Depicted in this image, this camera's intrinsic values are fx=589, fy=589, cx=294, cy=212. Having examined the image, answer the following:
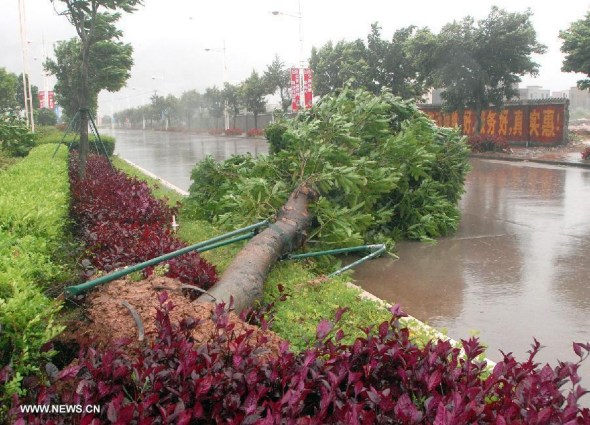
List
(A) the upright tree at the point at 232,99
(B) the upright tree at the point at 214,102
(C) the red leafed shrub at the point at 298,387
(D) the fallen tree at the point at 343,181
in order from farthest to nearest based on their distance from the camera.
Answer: (B) the upright tree at the point at 214,102 → (A) the upright tree at the point at 232,99 → (D) the fallen tree at the point at 343,181 → (C) the red leafed shrub at the point at 298,387

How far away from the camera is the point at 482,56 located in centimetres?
2328

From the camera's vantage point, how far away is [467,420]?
76.8 inches

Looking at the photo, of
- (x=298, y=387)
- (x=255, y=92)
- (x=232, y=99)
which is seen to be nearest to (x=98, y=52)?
(x=298, y=387)

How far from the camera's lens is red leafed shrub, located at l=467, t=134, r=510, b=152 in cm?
2370

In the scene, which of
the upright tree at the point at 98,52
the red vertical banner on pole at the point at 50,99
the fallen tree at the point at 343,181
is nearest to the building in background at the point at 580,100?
the red vertical banner on pole at the point at 50,99

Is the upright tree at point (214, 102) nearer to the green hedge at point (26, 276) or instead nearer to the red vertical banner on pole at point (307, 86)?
the red vertical banner on pole at point (307, 86)

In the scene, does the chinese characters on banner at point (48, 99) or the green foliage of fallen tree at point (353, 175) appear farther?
the chinese characters on banner at point (48, 99)

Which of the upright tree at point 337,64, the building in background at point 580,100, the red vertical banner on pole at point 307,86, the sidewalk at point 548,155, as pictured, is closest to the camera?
the sidewalk at point 548,155

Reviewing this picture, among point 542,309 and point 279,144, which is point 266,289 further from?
point 279,144

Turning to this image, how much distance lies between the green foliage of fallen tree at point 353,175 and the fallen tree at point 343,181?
13mm

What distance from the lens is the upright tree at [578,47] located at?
19672 millimetres

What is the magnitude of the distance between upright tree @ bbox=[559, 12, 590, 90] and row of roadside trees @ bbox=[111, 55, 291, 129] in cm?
1048

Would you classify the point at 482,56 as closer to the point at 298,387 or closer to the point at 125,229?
the point at 125,229

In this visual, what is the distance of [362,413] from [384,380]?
17.8 inches
